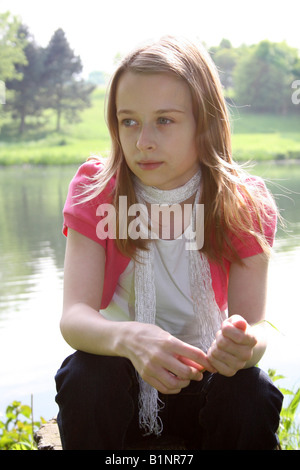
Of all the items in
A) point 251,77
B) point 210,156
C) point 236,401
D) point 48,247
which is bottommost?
point 48,247

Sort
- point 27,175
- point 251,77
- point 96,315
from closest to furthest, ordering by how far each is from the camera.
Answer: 1. point 96,315
2. point 27,175
3. point 251,77

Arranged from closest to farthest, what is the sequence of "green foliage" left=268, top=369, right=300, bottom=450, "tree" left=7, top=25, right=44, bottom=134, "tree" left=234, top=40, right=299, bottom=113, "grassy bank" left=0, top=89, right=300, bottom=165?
"green foliage" left=268, top=369, right=300, bottom=450 < "grassy bank" left=0, top=89, right=300, bottom=165 < "tree" left=234, top=40, right=299, bottom=113 < "tree" left=7, top=25, right=44, bottom=134

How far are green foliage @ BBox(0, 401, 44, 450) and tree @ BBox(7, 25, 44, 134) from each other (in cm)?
1042

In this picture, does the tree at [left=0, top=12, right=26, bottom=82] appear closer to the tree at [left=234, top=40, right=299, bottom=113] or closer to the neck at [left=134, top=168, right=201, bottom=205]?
the tree at [left=234, top=40, right=299, bottom=113]

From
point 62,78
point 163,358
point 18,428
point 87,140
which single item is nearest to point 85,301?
point 163,358

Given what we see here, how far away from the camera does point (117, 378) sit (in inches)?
35.9

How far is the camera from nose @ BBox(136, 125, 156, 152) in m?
0.99

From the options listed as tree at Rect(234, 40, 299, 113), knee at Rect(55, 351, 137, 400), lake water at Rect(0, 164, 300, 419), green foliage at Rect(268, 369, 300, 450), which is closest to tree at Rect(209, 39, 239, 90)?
tree at Rect(234, 40, 299, 113)

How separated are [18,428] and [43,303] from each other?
3.48 feet

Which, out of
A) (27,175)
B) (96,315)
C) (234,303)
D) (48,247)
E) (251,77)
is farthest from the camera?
(251,77)

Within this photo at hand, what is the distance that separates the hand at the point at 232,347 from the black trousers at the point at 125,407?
50 mm
